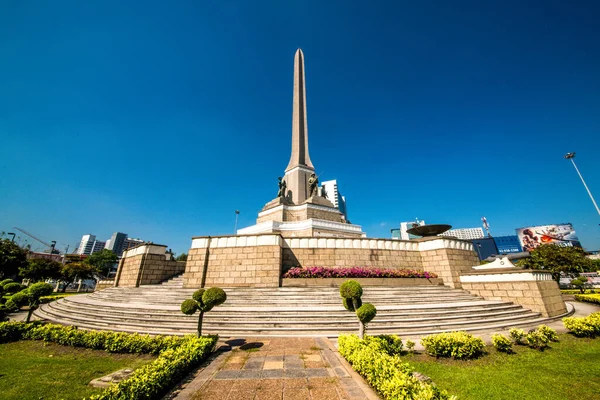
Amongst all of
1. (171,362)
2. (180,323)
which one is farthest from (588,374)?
(180,323)

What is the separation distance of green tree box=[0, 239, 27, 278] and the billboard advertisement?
146991mm

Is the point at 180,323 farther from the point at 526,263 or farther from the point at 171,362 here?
the point at 526,263

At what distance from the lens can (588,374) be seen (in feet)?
18.9

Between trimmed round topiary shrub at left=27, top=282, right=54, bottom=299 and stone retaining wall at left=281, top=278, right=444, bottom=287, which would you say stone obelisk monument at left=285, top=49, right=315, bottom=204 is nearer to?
stone retaining wall at left=281, top=278, right=444, bottom=287

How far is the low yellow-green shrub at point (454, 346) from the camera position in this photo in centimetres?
666

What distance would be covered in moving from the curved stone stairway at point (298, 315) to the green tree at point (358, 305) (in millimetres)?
2225

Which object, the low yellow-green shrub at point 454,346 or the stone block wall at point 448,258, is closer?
the low yellow-green shrub at point 454,346

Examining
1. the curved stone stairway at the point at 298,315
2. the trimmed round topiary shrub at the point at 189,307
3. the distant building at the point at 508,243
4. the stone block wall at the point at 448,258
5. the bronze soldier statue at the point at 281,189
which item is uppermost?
the distant building at the point at 508,243

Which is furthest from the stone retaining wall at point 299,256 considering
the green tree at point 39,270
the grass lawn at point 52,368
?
the green tree at point 39,270

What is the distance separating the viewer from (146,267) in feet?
58.2

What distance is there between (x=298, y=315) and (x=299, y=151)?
98.2 feet

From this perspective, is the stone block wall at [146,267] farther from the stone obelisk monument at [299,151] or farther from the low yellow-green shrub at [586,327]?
the low yellow-green shrub at [586,327]

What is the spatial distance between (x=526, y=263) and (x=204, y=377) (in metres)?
35.0

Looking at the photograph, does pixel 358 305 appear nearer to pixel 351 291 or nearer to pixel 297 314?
pixel 351 291
